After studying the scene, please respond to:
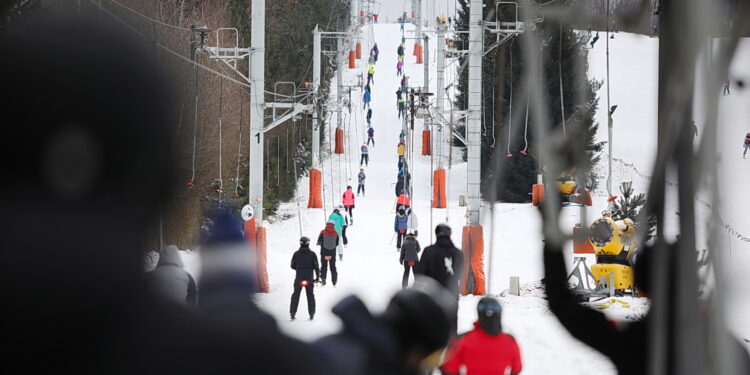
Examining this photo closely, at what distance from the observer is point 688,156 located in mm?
1946

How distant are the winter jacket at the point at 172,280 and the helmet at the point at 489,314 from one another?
16.6 ft

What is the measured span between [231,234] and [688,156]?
98 cm

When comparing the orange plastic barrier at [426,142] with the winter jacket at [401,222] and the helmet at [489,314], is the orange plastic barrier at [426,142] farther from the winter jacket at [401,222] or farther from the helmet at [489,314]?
the helmet at [489,314]

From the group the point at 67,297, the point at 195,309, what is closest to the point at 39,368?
the point at 67,297

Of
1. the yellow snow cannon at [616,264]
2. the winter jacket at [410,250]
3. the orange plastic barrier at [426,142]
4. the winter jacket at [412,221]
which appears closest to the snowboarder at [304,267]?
the winter jacket at [410,250]

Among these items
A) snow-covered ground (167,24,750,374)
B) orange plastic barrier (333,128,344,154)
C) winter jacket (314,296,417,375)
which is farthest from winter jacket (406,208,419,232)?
winter jacket (314,296,417,375)

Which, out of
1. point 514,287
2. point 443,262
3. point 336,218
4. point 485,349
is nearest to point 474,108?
point 514,287

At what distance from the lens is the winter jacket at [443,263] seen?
34.4 feet

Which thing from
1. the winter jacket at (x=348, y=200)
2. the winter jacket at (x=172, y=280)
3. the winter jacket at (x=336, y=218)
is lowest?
the winter jacket at (x=336, y=218)

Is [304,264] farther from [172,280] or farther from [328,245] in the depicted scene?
[172,280]

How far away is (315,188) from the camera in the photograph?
33375 mm

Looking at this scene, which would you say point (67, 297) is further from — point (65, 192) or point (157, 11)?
point (157, 11)

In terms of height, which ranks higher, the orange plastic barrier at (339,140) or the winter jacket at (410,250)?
the orange plastic barrier at (339,140)

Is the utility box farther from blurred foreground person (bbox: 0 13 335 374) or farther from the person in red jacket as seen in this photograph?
blurred foreground person (bbox: 0 13 335 374)
